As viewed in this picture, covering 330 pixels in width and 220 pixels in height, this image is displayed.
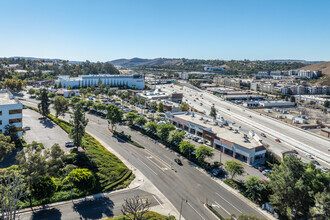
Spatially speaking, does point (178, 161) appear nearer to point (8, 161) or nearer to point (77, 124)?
point (77, 124)

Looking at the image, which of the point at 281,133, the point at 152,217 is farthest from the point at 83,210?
the point at 281,133

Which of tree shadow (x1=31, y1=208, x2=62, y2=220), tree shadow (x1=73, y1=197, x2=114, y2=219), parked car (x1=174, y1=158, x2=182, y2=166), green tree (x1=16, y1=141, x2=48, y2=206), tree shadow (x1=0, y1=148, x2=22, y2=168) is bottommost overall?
tree shadow (x1=73, y1=197, x2=114, y2=219)

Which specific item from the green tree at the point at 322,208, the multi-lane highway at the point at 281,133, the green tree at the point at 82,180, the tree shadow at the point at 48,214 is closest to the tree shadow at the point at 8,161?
the green tree at the point at 82,180

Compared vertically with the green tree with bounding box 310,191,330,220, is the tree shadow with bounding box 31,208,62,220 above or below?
below

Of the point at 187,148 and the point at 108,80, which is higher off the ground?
the point at 108,80

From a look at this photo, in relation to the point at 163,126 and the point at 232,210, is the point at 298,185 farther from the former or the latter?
the point at 163,126

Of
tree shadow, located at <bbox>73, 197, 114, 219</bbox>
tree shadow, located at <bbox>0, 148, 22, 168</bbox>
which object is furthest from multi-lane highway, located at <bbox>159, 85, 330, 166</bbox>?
tree shadow, located at <bbox>0, 148, 22, 168</bbox>

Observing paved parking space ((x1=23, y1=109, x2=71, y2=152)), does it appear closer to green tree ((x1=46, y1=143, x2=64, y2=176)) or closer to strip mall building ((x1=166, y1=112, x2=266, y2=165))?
green tree ((x1=46, y1=143, x2=64, y2=176))
